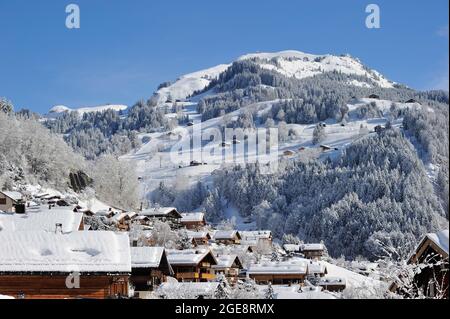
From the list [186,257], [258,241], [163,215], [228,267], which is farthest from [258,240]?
[186,257]

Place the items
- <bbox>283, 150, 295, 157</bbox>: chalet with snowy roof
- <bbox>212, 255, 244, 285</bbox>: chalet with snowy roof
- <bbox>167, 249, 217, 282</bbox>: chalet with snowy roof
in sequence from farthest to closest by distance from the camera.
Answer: <bbox>283, 150, 295, 157</bbox>: chalet with snowy roof → <bbox>212, 255, 244, 285</bbox>: chalet with snowy roof → <bbox>167, 249, 217, 282</bbox>: chalet with snowy roof

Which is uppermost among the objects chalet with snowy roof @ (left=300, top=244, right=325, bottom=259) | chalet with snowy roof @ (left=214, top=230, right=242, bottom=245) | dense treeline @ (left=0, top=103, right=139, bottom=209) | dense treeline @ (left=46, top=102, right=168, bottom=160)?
dense treeline @ (left=46, top=102, right=168, bottom=160)

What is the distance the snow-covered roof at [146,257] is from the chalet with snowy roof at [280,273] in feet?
40.3

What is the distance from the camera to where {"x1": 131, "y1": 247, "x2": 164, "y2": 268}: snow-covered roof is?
2395cm

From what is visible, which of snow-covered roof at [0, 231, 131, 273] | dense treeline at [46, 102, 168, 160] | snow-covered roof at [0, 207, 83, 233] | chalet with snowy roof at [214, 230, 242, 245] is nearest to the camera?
snow-covered roof at [0, 231, 131, 273]

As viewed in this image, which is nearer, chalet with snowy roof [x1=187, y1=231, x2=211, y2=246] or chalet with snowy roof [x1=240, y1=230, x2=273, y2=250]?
chalet with snowy roof [x1=187, y1=231, x2=211, y2=246]

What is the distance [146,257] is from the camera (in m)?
24.6

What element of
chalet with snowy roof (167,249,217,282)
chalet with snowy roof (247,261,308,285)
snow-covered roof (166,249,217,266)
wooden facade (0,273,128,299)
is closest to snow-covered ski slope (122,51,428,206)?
snow-covered roof (166,249,217,266)

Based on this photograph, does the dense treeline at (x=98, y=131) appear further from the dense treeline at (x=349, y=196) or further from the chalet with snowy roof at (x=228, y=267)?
the chalet with snowy roof at (x=228, y=267)

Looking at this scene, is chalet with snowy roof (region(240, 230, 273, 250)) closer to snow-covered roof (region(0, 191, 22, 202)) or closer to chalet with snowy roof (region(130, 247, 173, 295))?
snow-covered roof (region(0, 191, 22, 202))

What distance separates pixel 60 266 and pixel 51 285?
49 cm

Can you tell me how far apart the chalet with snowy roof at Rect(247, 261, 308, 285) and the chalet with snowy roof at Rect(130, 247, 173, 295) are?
12359 millimetres
